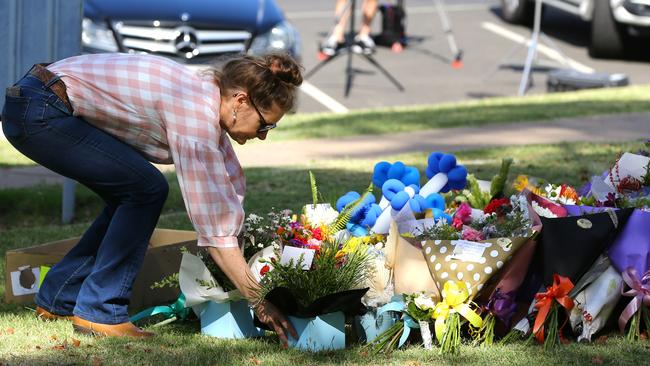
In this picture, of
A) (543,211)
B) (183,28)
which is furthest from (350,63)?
(543,211)

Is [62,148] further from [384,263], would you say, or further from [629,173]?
[629,173]

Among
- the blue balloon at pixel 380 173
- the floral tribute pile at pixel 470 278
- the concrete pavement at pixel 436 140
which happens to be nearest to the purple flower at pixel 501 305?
the floral tribute pile at pixel 470 278

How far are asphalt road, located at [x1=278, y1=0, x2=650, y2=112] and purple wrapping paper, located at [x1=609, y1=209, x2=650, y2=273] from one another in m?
7.12

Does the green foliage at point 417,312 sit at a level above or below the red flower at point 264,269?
below

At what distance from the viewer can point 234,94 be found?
3.90 m

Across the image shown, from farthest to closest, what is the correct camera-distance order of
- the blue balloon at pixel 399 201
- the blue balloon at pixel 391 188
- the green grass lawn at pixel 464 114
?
the green grass lawn at pixel 464 114
the blue balloon at pixel 391 188
the blue balloon at pixel 399 201

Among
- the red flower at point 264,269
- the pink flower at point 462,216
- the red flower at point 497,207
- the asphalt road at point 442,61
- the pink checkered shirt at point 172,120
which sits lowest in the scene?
the asphalt road at point 442,61

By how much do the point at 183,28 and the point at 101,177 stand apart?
580 centimetres

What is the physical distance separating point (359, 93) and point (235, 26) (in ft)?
8.33

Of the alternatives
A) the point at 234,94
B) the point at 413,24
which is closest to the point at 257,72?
the point at 234,94

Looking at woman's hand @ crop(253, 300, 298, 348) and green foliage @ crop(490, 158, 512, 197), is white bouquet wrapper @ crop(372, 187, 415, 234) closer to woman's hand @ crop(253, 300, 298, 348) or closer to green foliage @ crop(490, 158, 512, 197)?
green foliage @ crop(490, 158, 512, 197)

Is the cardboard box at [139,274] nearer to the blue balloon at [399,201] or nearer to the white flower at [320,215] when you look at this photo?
the white flower at [320,215]

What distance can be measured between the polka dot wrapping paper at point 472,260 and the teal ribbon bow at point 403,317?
16 cm

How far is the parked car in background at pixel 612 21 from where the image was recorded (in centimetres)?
1252
